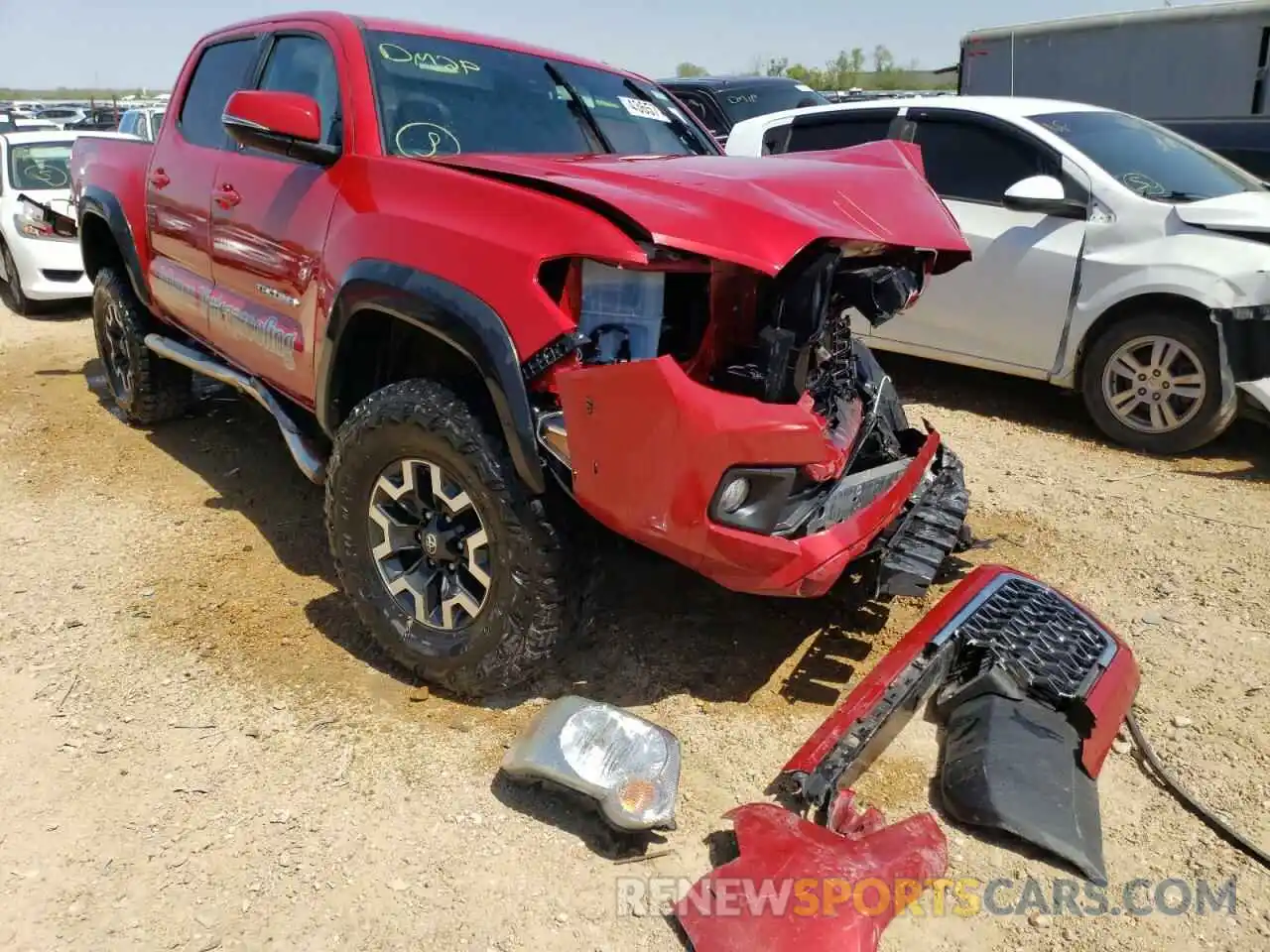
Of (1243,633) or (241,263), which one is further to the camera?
(241,263)

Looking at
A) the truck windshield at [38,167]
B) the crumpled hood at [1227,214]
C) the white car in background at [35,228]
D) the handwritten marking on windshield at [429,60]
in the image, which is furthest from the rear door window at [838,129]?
the truck windshield at [38,167]

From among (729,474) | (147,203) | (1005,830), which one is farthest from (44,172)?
(1005,830)

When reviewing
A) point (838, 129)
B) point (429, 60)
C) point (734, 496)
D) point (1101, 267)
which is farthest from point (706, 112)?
point (734, 496)

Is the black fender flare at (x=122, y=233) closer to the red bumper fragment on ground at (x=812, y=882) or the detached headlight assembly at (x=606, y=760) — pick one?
the detached headlight assembly at (x=606, y=760)

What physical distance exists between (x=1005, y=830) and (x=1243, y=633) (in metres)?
1.63

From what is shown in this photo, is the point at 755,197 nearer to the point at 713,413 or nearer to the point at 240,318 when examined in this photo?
the point at 713,413

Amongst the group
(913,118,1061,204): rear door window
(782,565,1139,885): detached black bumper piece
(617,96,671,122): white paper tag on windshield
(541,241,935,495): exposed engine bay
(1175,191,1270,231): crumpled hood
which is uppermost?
(617,96,671,122): white paper tag on windshield

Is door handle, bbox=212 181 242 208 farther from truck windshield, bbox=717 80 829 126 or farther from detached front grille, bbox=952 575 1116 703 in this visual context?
truck windshield, bbox=717 80 829 126

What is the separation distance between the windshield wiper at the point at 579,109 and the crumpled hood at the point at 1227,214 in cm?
317

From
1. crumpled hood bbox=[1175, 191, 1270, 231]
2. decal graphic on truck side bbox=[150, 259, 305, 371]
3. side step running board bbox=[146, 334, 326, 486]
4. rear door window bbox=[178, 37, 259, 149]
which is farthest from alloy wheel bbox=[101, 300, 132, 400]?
crumpled hood bbox=[1175, 191, 1270, 231]

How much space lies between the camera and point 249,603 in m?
3.71

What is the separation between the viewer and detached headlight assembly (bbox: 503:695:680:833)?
2.46 meters

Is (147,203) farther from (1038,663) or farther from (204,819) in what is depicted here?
(1038,663)

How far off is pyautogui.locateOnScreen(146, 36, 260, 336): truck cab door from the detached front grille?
3314mm
